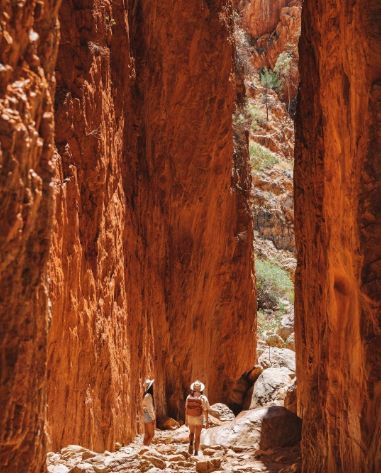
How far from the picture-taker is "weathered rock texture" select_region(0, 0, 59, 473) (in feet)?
14.9

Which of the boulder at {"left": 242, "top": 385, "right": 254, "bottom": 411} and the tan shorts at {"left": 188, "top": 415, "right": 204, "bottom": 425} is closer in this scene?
the tan shorts at {"left": 188, "top": 415, "right": 204, "bottom": 425}

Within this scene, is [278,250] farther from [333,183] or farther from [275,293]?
[333,183]

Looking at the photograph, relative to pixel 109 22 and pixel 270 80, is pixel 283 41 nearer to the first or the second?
pixel 270 80

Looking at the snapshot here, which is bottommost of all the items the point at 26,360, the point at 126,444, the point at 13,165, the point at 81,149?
the point at 126,444

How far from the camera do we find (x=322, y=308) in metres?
9.55

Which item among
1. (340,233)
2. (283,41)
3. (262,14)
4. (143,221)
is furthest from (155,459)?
(262,14)

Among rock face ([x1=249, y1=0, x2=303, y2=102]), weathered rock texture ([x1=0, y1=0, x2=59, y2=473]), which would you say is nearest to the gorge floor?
weathered rock texture ([x1=0, y1=0, x2=59, y2=473])

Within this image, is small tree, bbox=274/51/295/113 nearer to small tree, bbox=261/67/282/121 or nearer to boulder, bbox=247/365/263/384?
small tree, bbox=261/67/282/121

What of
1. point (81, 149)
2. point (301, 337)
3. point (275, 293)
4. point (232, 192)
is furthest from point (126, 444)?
point (275, 293)

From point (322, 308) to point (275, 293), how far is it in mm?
22862

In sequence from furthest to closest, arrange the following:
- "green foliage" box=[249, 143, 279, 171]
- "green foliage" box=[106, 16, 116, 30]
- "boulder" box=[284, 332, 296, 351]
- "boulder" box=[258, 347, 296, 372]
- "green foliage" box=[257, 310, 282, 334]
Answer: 1. "green foliage" box=[249, 143, 279, 171]
2. "green foliage" box=[257, 310, 282, 334]
3. "boulder" box=[284, 332, 296, 351]
4. "boulder" box=[258, 347, 296, 372]
5. "green foliage" box=[106, 16, 116, 30]

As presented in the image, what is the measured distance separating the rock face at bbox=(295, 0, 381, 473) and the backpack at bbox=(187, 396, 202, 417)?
1.80 meters

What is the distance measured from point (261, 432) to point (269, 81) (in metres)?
33.4

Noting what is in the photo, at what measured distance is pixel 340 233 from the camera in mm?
8445
